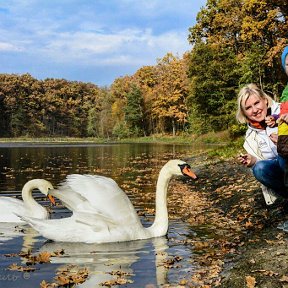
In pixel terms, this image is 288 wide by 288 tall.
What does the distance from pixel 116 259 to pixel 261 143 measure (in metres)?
2.69

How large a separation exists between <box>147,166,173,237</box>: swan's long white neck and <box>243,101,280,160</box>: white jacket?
2.03 metres

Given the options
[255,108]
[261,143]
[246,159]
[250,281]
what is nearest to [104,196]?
[246,159]

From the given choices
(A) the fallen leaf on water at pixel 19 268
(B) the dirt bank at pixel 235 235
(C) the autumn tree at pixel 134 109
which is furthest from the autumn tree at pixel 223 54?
(C) the autumn tree at pixel 134 109

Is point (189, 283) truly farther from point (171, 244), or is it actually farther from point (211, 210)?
point (211, 210)

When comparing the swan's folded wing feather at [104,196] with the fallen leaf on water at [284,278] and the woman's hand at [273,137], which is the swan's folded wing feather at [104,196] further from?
the fallen leaf on water at [284,278]

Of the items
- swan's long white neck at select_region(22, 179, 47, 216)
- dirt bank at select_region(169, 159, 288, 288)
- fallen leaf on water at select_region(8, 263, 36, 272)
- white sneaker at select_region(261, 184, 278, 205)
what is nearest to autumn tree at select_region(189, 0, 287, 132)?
dirt bank at select_region(169, 159, 288, 288)

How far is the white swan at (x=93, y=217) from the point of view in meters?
7.36

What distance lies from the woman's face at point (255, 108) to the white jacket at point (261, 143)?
0.53ft

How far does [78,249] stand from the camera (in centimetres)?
713

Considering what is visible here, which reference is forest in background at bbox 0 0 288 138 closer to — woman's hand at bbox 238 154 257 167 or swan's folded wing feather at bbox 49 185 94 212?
woman's hand at bbox 238 154 257 167

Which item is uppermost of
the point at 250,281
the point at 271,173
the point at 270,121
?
the point at 270,121

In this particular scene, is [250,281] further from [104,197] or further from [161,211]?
[161,211]

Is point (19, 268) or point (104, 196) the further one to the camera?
point (104, 196)

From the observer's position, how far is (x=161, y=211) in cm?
812
